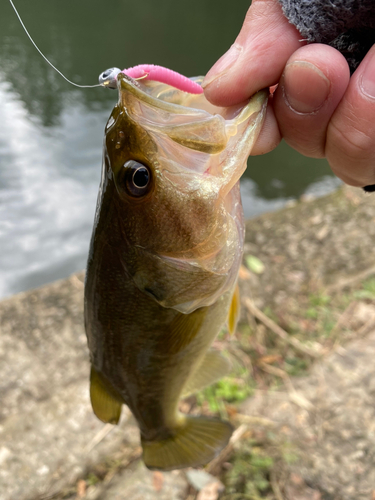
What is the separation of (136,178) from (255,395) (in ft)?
6.81

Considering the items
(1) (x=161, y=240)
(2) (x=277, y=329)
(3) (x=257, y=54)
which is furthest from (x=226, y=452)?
(3) (x=257, y=54)

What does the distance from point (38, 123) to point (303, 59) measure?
5686mm

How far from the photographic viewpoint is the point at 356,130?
1202 mm

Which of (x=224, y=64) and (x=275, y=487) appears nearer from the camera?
(x=224, y=64)

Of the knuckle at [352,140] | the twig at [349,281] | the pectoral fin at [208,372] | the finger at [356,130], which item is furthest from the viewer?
the twig at [349,281]

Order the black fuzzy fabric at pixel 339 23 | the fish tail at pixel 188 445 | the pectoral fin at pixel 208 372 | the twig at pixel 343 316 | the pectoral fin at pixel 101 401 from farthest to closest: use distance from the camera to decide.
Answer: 1. the twig at pixel 343 316
2. the pectoral fin at pixel 208 372
3. the fish tail at pixel 188 445
4. the pectoral fin at pixel 101 401
5. the black fuzzy fabric at pixel 339 23

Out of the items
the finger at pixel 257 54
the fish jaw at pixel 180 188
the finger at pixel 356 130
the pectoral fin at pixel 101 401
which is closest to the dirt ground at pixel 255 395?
the pectoral fin at pixel 101 401

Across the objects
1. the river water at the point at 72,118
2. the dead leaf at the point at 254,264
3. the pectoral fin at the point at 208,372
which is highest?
the pectoral fin at the point at 208,372

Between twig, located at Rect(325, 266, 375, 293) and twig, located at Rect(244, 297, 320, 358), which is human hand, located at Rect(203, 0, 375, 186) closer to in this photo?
twig, located at Rect(244, 297, 320, 358)

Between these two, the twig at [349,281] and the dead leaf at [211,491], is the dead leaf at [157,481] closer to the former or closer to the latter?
the dead leaf at [211,491]

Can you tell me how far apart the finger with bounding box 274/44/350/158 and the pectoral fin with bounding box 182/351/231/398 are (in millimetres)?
1026

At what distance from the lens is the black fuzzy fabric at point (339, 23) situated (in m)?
0.99

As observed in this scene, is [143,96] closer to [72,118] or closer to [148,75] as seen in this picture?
[148,75]

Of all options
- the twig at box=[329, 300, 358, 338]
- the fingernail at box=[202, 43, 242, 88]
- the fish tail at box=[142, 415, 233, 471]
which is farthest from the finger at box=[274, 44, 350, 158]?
the twig at box=[329, 300, 358, 338]
